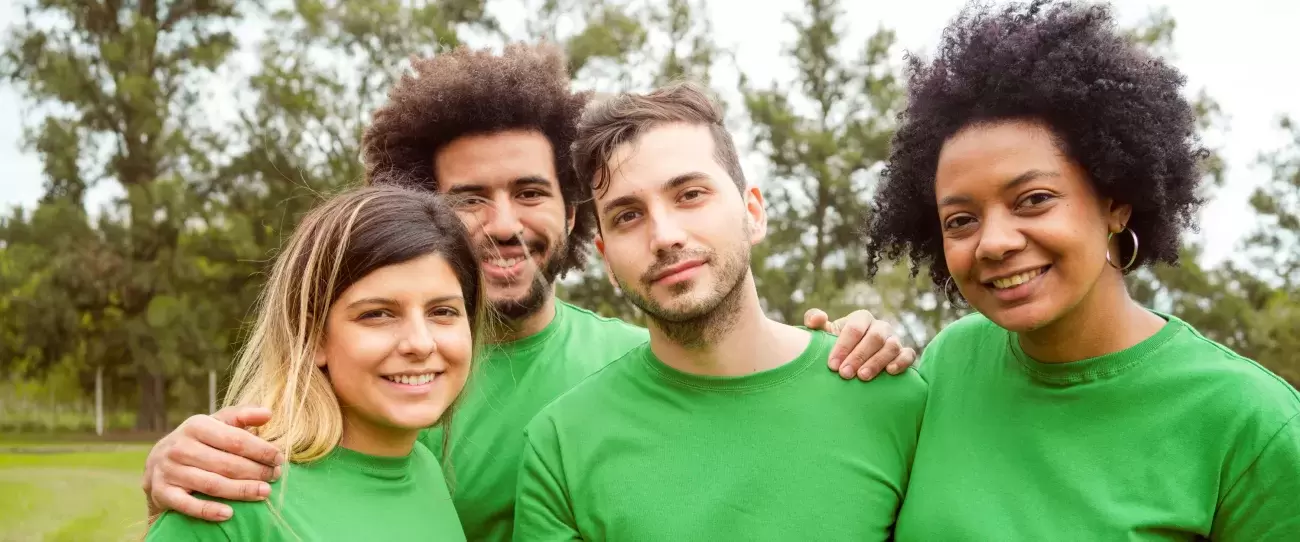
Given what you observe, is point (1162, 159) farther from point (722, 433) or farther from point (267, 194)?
point (267, 194)

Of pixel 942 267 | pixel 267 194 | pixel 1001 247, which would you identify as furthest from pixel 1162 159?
pixel 267 194

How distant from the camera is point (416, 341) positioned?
3.22 m

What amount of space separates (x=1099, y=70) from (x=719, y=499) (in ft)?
5.51

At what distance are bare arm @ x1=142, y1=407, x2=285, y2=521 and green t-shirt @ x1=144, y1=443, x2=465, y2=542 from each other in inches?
1.7

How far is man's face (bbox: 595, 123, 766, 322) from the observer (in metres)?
3.27

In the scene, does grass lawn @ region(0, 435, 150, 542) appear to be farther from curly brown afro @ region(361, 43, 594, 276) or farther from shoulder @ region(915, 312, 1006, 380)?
shoulder @ region(915, 312, 1006, 380)

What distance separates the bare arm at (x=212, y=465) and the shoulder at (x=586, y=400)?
83 cm

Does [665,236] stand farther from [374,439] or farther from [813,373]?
[374,439]

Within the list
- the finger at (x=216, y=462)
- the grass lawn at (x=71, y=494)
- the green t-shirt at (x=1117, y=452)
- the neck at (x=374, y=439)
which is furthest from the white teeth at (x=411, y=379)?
the grass lawn at (x=71, y=494)

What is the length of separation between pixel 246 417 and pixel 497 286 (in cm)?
140

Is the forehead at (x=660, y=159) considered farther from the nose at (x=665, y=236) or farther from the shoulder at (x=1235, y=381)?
the shoulder at (x=1235, y=381)

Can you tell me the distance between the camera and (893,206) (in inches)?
140

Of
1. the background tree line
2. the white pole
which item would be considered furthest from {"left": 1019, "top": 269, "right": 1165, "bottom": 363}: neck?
the white pole

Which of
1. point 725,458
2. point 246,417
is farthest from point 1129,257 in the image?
point 246,417
